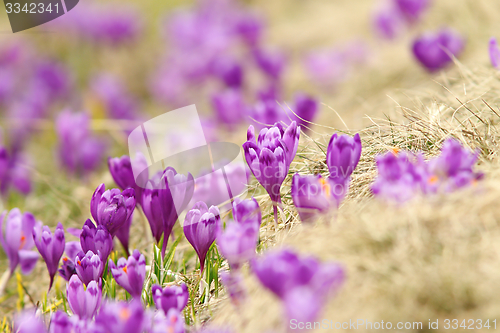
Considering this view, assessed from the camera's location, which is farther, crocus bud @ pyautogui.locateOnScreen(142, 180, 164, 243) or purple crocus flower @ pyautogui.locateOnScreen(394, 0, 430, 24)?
purple crocus flower @ pyautogui.locateOnScreen(394, 0, 430, 24)

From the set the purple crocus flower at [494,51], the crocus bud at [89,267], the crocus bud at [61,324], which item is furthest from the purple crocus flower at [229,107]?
the crocus bud at [61,324]

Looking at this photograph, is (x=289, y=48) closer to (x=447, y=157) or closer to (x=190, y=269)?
(x=190, y=269)

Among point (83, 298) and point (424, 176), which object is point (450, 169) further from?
point (83, 298)

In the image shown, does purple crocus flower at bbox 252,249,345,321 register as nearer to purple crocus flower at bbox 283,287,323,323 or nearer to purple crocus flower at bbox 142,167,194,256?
purple crocus flower at bbox 283,287,323,323

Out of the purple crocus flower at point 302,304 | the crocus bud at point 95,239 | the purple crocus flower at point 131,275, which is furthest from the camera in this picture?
the crocus bud at point 95,239

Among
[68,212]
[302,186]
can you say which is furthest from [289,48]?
[302,186]

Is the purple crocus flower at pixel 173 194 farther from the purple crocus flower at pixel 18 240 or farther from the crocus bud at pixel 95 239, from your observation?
the purple crocus flower at pixel 18 240

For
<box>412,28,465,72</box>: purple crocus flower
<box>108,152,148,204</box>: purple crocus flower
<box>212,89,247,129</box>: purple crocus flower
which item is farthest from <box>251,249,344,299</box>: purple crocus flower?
<box>212,89,247,129</box>: purple crocus flower
